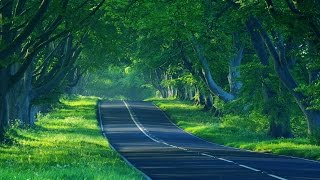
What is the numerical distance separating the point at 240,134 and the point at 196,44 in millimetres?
7727

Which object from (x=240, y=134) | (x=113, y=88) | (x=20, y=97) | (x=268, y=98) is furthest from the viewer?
(x=113, y=88)

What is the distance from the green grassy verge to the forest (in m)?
1.16

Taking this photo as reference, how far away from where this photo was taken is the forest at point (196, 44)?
78.8ft

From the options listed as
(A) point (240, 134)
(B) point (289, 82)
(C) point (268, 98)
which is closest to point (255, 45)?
(C) point (268, 98)

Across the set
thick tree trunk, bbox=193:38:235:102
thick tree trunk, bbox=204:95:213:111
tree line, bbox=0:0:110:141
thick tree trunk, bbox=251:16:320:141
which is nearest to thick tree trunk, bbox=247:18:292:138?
thick tree trunk, bbox=251:16:320:141

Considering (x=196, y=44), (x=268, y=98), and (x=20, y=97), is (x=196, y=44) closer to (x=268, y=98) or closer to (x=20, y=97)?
(x=268, y=98)

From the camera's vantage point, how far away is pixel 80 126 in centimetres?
5403

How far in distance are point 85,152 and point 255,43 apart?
16289mm

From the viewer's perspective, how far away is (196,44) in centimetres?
4931

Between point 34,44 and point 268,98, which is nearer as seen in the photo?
point 34,44

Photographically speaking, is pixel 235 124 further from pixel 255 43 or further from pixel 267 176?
pixel 267 176

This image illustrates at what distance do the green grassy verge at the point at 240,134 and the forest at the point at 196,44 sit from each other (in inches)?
45.5

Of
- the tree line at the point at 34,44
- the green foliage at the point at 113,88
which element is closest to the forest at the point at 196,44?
the tree line at the point at 34,44

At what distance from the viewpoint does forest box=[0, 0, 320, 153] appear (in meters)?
24.0
